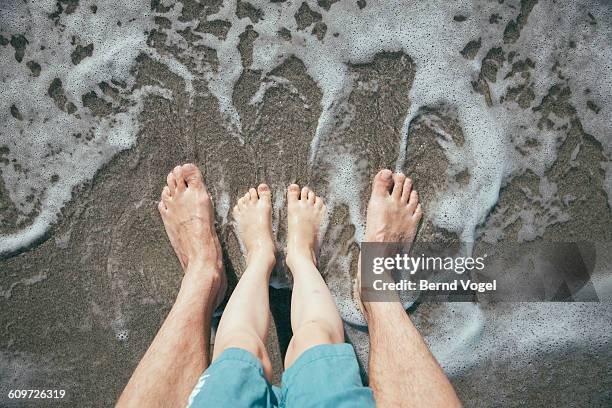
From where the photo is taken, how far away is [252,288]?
172 centimetres

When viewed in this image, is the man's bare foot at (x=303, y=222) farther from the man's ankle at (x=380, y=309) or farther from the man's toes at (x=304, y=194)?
the man's ankle at (x=380, y=309)

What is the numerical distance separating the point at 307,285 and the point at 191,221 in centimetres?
56

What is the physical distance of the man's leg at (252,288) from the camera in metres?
1.46

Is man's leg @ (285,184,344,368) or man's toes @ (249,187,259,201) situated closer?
man's leg @ (285,184,344,368)

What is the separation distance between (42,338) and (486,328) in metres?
1.96

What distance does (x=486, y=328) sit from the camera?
1.89 metres

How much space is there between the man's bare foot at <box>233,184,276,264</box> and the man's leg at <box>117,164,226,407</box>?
133mm

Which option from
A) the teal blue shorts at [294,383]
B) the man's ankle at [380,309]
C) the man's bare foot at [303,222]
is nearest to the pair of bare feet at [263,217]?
the man's bare foot at [303,222]

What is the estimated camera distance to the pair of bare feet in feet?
6.02

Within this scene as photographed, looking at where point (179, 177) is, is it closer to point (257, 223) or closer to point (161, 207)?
point (161, 207)

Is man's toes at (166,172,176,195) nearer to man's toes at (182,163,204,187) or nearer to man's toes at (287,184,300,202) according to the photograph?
man's toes at (182,163,204,187)

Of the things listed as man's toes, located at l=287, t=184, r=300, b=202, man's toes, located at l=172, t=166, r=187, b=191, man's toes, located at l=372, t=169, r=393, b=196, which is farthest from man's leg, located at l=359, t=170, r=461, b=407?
man's toes, located at l=172, t=166, r=187, b=191

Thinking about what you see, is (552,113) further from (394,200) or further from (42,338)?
(42,338)

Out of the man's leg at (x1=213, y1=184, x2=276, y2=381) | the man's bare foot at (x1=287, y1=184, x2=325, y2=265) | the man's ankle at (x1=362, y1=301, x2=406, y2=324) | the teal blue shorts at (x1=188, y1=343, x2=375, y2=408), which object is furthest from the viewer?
the man's bare foot at (x1=287, y1=184, x2=325, y2=265)
